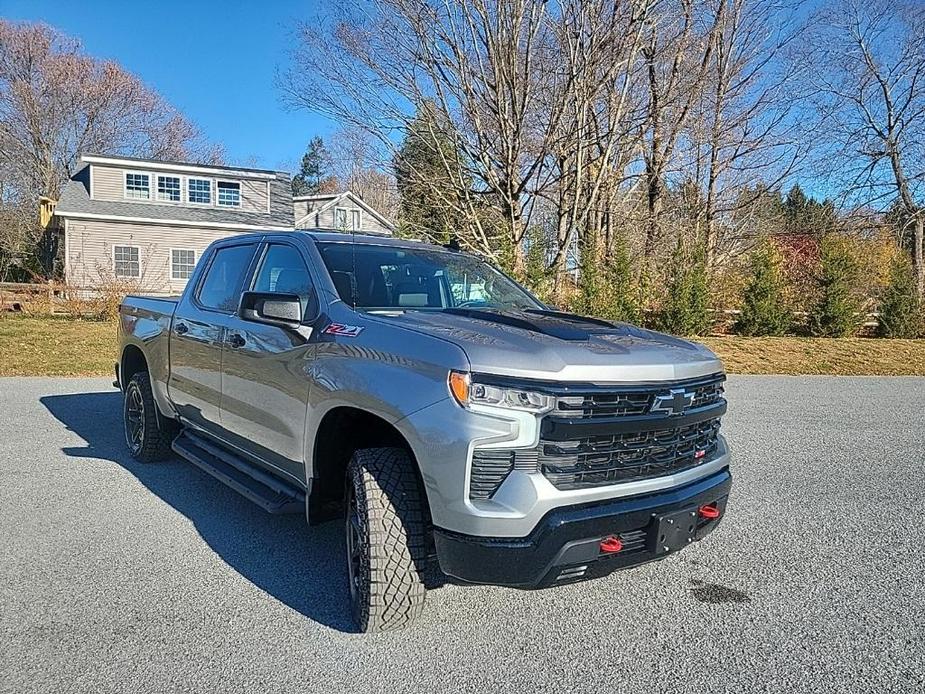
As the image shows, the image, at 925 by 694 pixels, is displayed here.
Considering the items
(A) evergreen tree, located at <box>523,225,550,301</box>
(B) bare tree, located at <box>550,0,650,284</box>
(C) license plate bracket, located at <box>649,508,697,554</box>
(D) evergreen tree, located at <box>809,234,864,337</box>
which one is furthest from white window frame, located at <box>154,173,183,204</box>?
(C) license plate bracket, located at <box>649,508,697,554</box>

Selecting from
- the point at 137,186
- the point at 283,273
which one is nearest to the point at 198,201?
the point at 137,186

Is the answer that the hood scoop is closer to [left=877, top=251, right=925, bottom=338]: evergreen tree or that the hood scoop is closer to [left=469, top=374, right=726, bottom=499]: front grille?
[left=469, top=374, right=726, bottom=499]: front grille

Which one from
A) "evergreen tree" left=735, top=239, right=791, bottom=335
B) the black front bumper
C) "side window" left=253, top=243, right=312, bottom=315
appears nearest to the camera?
the black front bumper

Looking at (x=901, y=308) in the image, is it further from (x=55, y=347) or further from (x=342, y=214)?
(x=342, y=214)

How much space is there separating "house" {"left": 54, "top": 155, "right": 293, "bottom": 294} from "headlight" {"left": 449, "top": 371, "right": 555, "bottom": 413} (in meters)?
26.2

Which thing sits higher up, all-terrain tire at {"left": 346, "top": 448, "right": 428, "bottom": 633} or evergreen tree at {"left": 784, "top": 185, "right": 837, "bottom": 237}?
evergreen tree at {"left": 784, "top": 185, "right": 837, "bottom": 237}

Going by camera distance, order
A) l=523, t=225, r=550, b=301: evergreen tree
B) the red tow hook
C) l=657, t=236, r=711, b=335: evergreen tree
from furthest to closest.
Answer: l=657, t=236, r=711, b=335: evergreen tree, l=523, t=225, r=550, b=301: evergreen tree, the red tow hook

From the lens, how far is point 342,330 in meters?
3.39

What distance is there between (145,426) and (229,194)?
25.5m

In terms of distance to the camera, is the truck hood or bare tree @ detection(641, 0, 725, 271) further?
bare tree @ detection(641, 0, 725, 271)

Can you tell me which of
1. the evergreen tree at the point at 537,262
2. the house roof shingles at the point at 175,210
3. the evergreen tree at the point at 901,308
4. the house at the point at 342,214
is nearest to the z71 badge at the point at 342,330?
the evergreen tree at the point at 537,262

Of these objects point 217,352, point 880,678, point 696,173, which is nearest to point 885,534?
point 880,678

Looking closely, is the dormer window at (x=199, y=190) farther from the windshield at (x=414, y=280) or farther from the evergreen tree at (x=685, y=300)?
the windshield at (x=414, y=280)

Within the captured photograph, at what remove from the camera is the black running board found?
12.1 ft
